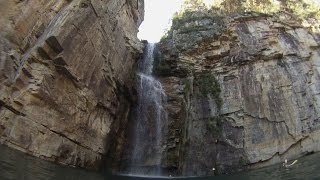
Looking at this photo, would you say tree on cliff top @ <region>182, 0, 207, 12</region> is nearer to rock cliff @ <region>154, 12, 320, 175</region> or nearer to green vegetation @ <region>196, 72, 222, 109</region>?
rock cliff @ <region>154, 12, 320, 175</region>

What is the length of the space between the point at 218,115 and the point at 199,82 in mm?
3232

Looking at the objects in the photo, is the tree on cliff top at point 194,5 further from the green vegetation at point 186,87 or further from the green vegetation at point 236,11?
the green vegetation at point 186,87

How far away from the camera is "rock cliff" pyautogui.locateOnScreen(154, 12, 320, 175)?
23555mm

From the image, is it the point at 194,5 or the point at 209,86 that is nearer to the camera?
the point at 209,86

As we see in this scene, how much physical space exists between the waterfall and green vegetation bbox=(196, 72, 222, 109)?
123 inches

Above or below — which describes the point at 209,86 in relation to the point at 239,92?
above

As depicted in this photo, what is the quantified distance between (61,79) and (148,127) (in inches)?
322

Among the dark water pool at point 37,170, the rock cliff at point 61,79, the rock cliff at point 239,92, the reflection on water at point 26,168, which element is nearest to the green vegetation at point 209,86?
the rock cliff at point 239,92

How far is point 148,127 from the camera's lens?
2438cm

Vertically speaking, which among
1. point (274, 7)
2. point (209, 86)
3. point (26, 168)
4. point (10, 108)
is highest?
point (274, 7)

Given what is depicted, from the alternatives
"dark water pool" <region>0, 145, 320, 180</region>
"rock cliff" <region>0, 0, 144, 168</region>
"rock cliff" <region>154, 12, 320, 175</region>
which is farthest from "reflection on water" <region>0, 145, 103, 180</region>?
"rock cliff" <region>154, 12, 320, 175</region>

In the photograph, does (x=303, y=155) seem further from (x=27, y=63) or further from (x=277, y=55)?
(x=27, y=63)

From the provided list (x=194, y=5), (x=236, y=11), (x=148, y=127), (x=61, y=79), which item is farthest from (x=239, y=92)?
(x=194, y=5)

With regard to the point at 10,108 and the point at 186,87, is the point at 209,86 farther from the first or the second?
the point at 10,108
